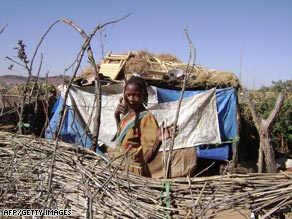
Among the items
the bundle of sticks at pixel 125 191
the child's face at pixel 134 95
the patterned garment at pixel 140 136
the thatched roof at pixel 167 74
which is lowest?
the bundle of sticks at pixel 125 191

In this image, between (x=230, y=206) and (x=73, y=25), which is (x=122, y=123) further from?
(x=230, y=206)

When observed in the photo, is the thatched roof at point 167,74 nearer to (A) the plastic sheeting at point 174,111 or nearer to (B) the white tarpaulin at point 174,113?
(A) the plastic sheeting at point 174,111

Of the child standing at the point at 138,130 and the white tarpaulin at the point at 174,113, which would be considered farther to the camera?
the white tarpaulin at the point at 174,113

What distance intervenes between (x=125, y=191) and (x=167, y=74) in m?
6.44

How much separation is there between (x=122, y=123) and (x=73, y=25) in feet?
3.17

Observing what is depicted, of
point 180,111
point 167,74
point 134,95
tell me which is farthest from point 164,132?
point 167,74

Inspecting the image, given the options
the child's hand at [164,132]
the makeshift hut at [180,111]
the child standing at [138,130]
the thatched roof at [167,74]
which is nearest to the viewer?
→ the child's hand at [164,132]

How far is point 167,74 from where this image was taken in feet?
27.2

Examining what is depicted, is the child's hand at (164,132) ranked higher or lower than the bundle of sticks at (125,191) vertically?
higher

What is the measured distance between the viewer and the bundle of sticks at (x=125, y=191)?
191cm

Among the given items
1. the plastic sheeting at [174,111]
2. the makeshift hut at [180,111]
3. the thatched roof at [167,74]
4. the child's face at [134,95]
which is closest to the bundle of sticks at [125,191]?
the child's face at [134,95]

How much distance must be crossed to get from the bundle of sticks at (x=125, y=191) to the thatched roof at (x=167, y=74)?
5.69 metres

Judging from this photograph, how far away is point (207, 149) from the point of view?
812 cm

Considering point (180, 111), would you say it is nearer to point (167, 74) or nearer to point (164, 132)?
point (167, 74)
